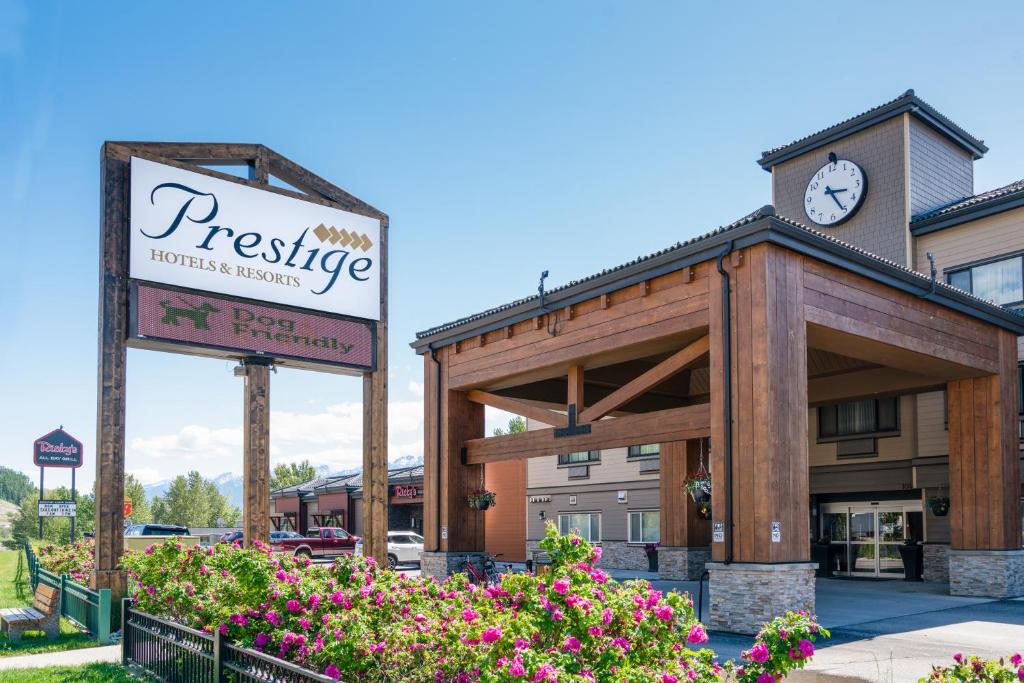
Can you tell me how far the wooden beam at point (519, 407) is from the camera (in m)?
20.0

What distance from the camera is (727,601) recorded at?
1487 cm

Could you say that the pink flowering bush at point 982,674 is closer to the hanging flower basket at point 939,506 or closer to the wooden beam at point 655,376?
the wooden beam at point 655,376

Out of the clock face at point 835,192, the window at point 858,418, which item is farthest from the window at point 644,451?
the clock face at point 835,192

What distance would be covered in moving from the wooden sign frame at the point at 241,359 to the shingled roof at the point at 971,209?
1571 centimetres

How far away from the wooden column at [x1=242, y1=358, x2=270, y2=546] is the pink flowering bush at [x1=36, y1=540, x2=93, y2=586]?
3760mm

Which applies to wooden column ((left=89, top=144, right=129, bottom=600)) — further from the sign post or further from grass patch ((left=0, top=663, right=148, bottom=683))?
the sign post

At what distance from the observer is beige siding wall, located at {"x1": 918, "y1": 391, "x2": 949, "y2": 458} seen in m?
23.6

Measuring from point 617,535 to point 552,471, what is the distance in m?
4.70

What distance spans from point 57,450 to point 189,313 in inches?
756

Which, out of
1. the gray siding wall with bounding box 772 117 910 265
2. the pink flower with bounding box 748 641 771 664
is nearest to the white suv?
the gray siding wall with bounding box 772 117 910 265

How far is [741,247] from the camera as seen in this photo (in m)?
15.5

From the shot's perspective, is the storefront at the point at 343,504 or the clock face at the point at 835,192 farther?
the storefront at the point at 343,504

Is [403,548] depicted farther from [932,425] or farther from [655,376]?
[655,376]

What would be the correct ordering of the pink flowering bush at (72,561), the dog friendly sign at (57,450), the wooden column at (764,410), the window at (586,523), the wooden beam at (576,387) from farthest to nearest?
the window at (586,523) → the dog friendly sign at (57,450) → the wooden beam at (576,387) → the pink flowering bush at (72,561) → the wooden column at (764,410)
